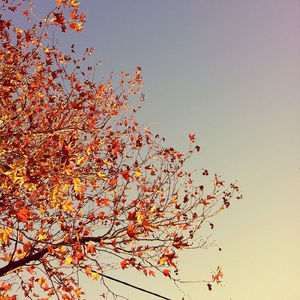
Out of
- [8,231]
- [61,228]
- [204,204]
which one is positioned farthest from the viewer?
[204,204]

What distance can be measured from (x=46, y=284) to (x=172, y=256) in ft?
11.6

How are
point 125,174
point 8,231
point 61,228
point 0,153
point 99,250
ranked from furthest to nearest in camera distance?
point 125,174
point 61,228
point 99,250
point 8,231
point 0,153

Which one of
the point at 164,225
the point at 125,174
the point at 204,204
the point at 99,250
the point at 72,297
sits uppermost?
the point at 125,174

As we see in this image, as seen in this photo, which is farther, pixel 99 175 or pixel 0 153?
pixel 99 175

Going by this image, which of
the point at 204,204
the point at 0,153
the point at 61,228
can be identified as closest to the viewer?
the point at 0,153

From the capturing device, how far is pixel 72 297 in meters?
7.55

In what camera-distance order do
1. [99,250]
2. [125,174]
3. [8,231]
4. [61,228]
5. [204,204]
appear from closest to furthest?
1. [8,231]
2. [99,250]
3. [61,228]
4. [125,174]
5. [204,204]

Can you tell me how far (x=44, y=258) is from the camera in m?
6.99

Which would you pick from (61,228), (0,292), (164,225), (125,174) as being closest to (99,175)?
(125,174)

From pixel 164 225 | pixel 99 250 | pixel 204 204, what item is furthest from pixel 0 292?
pixel 204 204

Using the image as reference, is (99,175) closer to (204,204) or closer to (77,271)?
(77,271)

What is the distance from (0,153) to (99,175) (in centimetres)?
222

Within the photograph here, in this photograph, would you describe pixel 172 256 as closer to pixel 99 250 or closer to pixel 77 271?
pixel 99 250

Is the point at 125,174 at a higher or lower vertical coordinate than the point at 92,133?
lower
